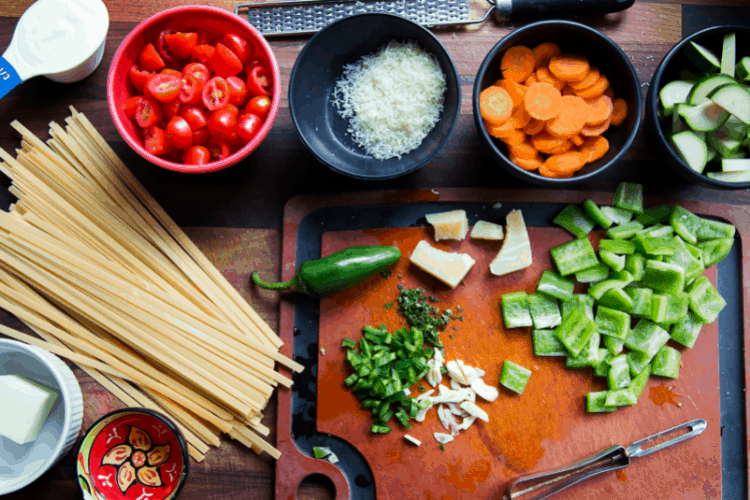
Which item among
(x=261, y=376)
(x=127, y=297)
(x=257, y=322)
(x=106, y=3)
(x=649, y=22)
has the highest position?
(x=106, y=3)

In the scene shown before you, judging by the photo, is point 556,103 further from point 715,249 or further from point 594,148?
point 715,249

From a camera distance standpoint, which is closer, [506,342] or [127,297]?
[127,297]

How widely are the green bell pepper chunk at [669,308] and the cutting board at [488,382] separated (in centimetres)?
19

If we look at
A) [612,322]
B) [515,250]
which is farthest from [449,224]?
[612,322]

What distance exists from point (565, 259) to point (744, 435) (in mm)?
935

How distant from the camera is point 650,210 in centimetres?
188

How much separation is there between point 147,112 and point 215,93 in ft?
0.75

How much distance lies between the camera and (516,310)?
6.09 ft

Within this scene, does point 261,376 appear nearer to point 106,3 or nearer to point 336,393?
point 336,393

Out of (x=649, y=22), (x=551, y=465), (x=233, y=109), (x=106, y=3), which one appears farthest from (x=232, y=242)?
(x=649, y=22)

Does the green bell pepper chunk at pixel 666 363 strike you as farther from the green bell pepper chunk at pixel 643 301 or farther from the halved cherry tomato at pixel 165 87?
the halved cherry tomato at pixel 165 87

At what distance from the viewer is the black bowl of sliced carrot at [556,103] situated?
1.64 metres

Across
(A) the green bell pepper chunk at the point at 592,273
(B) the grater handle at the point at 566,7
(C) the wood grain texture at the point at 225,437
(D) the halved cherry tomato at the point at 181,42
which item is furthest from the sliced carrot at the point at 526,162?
(D) the halved cherry tomato at the point at 181,42

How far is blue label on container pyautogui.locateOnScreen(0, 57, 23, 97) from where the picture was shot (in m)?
1.70
